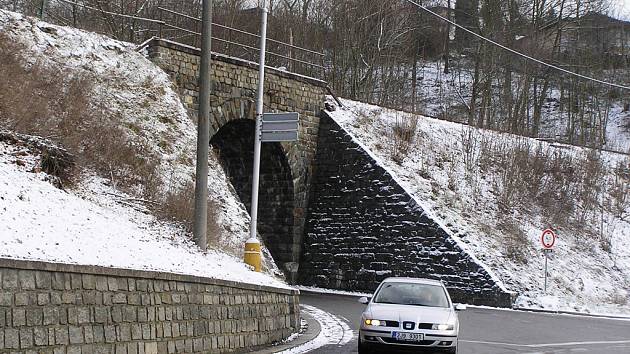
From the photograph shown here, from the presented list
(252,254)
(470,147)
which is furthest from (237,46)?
(252,254)

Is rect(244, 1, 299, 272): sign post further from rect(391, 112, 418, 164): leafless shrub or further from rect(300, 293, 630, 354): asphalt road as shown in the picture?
rect(391, 112, 418, 164): leafless shrub

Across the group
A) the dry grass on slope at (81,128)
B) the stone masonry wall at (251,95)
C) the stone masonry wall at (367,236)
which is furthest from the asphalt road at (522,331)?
the stone masonry wall at (251,95)

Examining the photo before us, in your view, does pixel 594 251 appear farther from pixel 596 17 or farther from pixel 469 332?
pixel 596 17

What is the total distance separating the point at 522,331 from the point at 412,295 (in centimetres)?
574

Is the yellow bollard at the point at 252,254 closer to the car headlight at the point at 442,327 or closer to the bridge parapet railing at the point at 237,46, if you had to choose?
the car headlight at the point at 442,327

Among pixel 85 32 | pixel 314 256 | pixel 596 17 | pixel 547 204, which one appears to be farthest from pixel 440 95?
pixel 85 32

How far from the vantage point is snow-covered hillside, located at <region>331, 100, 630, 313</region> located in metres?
25.5

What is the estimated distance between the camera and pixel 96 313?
29.7 feet

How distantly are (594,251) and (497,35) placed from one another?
71.9 ft

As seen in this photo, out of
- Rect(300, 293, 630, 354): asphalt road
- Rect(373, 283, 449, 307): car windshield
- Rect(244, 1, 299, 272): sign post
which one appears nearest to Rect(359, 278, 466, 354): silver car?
Rect(373, 283, 449, 307): car windshield

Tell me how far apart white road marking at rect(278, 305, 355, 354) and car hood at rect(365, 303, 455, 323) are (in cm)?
153

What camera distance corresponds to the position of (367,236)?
26.6m

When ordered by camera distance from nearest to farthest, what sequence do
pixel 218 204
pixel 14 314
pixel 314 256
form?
pixel 14 314, pixel 218 204, pixel 314 256

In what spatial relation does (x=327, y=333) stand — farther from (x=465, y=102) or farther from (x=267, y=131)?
(x=465, y=102)
